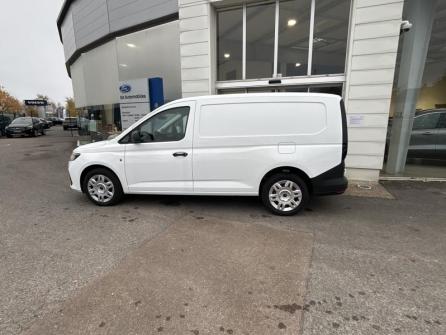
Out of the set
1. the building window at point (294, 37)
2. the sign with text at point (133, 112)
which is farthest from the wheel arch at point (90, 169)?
the building window at point (294, 37)

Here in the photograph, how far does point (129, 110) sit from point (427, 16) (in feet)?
27.2

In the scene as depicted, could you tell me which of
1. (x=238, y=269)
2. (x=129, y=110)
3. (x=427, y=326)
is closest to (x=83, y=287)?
(x=238, y=269)

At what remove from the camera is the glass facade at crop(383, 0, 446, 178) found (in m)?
A: 6.45

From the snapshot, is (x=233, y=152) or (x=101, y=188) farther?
Result: (x=101, y=188)

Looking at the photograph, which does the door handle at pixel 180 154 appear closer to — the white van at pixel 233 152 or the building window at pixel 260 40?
the white van at pixel 233 152

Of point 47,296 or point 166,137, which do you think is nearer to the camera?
point 47,296

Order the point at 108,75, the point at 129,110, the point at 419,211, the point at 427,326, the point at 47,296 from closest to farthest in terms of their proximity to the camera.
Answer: the point at 427,326 < the point at 47,296 < the point at 419,211 < the point at 129,110 < the point at 108,75

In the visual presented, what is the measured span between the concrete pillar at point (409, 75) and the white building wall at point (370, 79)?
38.2 inches

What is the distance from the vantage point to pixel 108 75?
Answer: 535 inches

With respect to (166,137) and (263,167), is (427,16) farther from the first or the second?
(166,137)

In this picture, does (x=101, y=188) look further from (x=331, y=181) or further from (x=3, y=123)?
(x=3, y=123)

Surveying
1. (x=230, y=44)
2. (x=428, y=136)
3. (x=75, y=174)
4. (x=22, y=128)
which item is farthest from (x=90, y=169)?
(x=22, y=128)

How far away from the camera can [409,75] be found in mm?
6660

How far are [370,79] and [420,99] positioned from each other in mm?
1763
